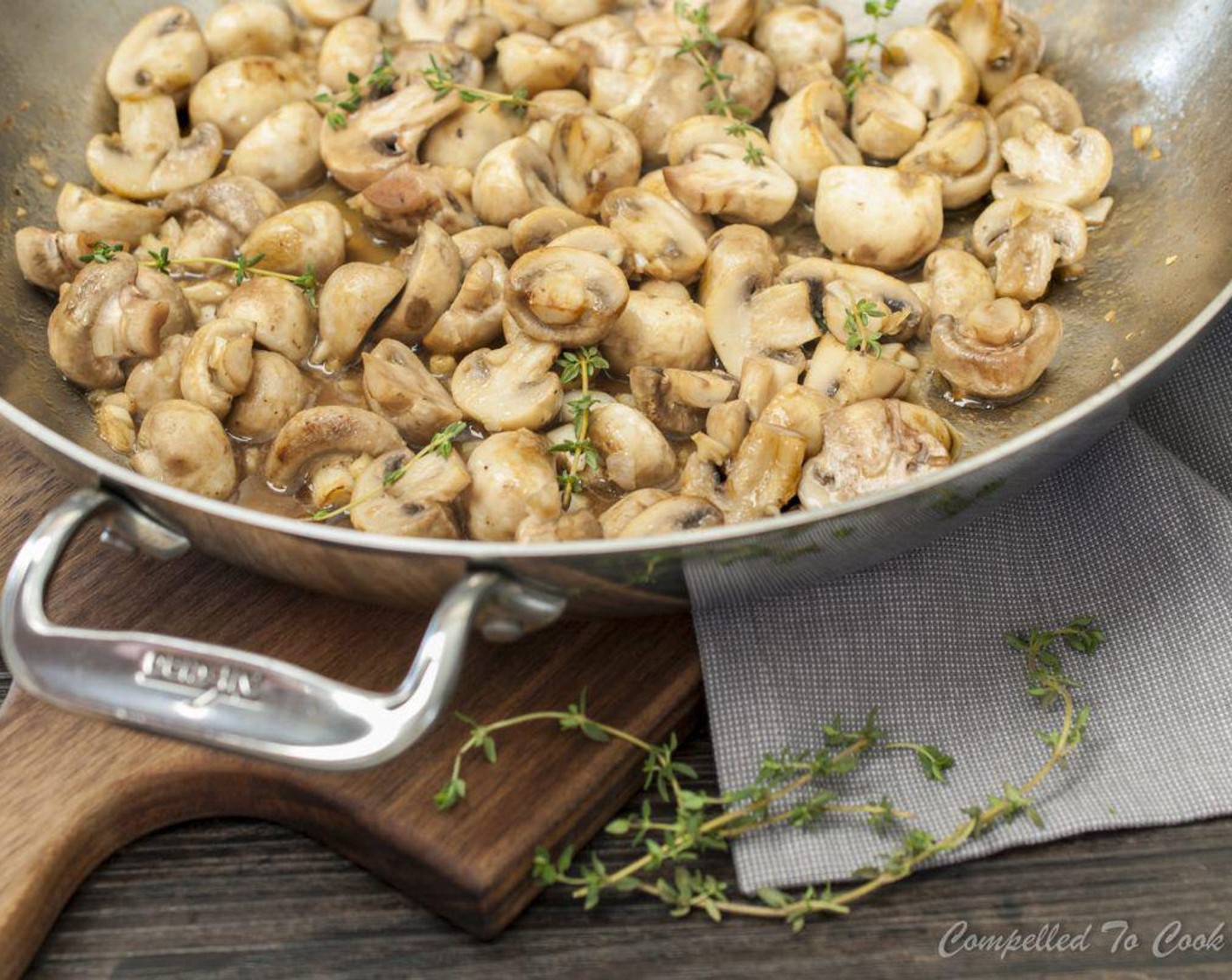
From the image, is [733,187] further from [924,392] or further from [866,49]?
[866,49]

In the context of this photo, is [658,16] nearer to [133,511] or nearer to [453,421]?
[453,421]

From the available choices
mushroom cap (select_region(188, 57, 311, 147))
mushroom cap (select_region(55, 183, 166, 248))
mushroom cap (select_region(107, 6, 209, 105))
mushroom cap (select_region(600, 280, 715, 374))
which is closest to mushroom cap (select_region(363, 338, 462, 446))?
mushroom cap (select_region(600, 280, 715, 374))

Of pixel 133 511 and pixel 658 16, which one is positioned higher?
pixel 658 16

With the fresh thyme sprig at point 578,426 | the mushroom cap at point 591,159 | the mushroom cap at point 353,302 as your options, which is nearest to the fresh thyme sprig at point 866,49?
the mushroom cap at point 591,159

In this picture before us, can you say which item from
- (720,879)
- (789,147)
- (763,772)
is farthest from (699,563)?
(789,147)

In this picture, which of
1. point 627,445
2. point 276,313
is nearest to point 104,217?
point 276,313

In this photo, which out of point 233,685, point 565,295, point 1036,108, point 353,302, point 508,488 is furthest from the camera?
point 1036,108
